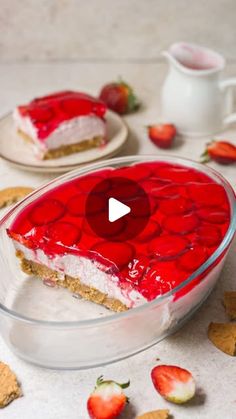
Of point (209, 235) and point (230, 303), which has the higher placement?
point (209, 235)

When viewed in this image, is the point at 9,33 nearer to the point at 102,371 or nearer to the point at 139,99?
the point at 139,99

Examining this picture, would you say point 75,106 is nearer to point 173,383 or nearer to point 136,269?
point 136,269

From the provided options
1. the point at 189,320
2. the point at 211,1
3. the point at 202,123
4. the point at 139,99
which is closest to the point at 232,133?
the point at 202,123

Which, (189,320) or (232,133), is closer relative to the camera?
(189,320)

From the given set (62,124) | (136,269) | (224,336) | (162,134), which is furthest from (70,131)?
(224,336)

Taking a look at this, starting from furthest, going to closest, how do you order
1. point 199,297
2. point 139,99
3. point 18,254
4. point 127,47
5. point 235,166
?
point 127,47 < point 139,99 < point 235,166 < point 18,254 < point 199,297
